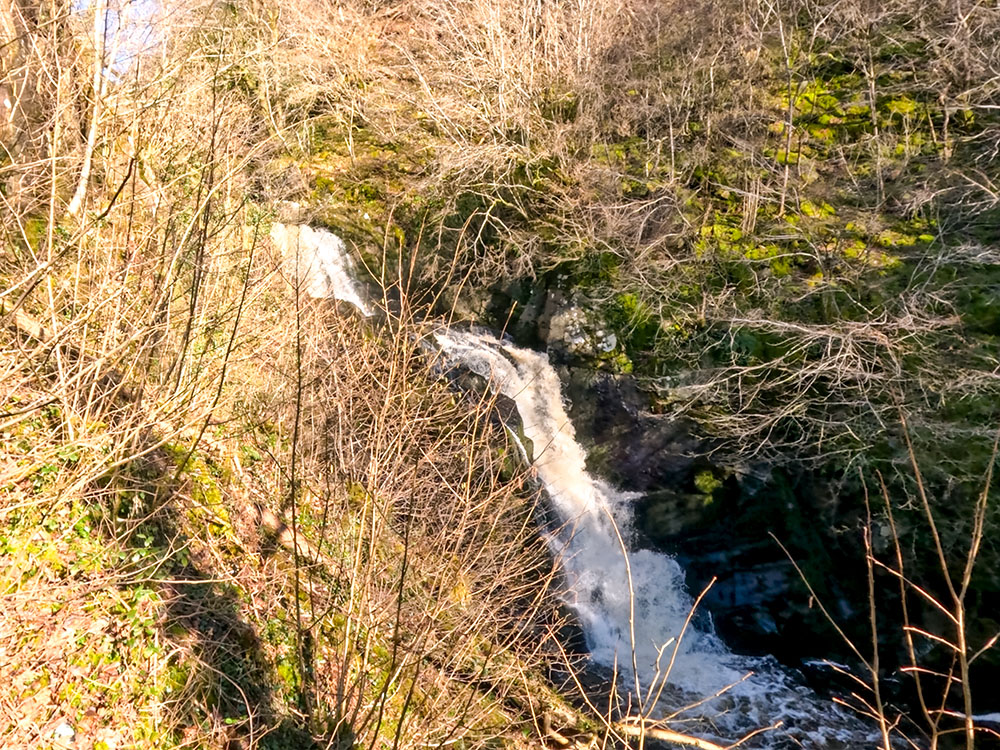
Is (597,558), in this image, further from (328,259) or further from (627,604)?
(328,259)

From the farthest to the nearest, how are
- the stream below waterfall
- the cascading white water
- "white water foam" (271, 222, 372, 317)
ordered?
"white water foam" (271, 222, 372, 317)
the cascading white water
the stream below waterfall

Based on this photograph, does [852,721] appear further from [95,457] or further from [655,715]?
[95,457]

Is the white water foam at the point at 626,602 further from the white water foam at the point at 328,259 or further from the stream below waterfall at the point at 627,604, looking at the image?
the white water foam at the point at 328,259

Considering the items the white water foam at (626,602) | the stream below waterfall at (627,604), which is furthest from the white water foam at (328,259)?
the white water foam at (626,602)

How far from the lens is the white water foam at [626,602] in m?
7.10

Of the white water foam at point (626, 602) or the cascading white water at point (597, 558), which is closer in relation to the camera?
the white water foam at point (626, 602)

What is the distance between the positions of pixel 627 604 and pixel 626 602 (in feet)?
0.09

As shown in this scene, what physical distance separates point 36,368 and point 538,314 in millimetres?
7079

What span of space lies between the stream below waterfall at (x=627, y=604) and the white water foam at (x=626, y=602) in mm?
13

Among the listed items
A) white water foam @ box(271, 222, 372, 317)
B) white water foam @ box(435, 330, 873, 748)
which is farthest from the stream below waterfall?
white water foam @ box(271, 222, 372, 317)

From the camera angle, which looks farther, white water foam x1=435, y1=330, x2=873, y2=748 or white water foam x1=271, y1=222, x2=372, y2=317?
white water foam x1=271, y1=222, x2=372, y2=317

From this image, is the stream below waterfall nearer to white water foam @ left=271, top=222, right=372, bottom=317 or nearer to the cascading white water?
the cascading white water

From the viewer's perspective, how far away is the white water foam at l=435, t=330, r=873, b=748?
7.10 metres

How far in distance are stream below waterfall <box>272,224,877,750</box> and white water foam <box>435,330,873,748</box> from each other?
0.01 metres
